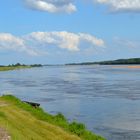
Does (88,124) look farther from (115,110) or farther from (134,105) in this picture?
(134,105)

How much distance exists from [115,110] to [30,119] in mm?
16639

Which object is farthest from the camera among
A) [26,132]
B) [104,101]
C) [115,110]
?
[104,101]

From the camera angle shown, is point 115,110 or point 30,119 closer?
point 30,119

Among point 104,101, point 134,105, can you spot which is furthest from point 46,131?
point 104,101

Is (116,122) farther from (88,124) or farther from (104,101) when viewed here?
(104,101)

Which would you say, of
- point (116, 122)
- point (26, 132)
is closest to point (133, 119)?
point (116, 122)

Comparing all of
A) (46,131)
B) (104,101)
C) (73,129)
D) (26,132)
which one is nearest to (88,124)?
(73,129)

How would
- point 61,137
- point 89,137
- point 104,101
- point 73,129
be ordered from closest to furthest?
point 61,137
point 89,137
point 73,129
point 104,101

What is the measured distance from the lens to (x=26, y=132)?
20203 millimetres

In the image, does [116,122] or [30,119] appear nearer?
[30,119]

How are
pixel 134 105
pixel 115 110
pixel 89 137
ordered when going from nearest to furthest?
pixel 89 137, pixel 115 110, pixel 134 105

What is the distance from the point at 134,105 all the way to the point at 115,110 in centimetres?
525

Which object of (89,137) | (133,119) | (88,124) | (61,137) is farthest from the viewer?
(133,119)

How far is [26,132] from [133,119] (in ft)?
55.4
